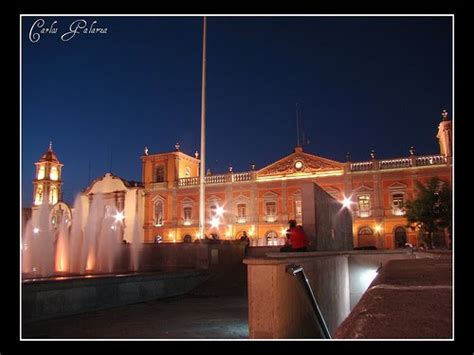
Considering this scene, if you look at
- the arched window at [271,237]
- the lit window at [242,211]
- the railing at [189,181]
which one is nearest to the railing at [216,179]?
the railing at [189,181]

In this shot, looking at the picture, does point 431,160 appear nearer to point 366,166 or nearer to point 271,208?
point 366,166

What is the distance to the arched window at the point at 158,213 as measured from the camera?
3906 centimetres

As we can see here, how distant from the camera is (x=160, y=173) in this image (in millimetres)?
40000

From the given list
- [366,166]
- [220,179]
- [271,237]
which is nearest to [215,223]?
[220,179]

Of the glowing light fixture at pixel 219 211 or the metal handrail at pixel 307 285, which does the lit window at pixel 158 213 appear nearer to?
the glowing light fixture at pixel 219 211

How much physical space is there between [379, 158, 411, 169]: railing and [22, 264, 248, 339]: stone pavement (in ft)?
81.8

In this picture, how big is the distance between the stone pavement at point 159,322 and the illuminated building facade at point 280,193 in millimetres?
24276

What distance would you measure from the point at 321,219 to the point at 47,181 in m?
39.1

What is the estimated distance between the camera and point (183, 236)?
124 feet
